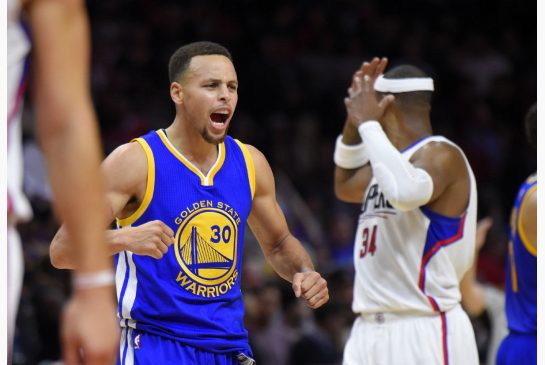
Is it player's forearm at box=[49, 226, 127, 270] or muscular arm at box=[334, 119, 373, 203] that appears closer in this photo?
player's forearm at box=[49, 226, 127, 270]

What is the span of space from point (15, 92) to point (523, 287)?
12.7 feet

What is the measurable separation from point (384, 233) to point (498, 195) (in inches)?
251

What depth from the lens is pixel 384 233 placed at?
17.4 ft

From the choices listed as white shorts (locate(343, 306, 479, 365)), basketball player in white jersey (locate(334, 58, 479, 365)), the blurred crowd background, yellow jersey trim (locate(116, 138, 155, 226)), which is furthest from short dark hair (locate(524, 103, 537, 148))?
the blurred crowd background

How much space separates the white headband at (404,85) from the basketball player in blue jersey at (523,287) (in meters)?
0.83

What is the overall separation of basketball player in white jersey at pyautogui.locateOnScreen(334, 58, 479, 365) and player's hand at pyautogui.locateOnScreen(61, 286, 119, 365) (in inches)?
115

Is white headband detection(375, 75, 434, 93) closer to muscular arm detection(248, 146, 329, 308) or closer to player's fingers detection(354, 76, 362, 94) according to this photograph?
player's fingers detection(354, 76, 362, 94)

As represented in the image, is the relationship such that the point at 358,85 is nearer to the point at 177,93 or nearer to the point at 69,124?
the point at 177,93

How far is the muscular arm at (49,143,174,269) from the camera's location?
3.66 meters

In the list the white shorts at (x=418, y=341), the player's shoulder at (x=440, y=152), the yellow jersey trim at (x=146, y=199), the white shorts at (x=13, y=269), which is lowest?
the white shorts at (x=418, y=341)

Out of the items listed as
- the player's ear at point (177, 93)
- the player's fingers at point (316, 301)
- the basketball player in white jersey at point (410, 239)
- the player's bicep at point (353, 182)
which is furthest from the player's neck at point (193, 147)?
the player's bicep at point (353, 182)

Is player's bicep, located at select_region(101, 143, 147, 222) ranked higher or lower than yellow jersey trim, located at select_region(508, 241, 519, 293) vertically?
higher

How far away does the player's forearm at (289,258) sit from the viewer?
14.6 feet

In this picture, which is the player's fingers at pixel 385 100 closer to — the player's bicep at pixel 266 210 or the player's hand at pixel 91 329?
the player's bicep at pixel 266 210
